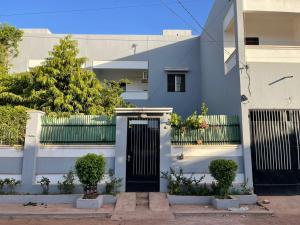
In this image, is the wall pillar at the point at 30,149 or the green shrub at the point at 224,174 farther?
the wall pillar at the point at 30,149

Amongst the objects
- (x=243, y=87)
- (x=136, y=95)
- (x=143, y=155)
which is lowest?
(x=143, y=155)

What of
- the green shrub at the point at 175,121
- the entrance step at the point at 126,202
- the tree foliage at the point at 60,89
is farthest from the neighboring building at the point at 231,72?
the tree foliage at the point at 60,89

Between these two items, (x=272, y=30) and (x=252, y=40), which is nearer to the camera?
(x=272, y=30)

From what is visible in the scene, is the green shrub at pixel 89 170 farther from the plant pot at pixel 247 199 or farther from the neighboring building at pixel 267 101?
the neighboring building at pixel 267 101

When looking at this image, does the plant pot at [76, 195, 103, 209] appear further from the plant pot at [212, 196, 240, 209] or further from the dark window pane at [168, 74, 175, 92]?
the dark window pane at [168, 74, 175, 92]

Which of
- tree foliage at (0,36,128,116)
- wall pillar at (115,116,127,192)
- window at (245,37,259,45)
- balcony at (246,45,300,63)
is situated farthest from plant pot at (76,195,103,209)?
window at (245,37,259,45)

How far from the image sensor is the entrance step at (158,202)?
7.11 meters

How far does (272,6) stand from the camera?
929cm

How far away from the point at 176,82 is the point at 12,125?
915 centimetres

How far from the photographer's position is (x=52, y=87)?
9.59 metres

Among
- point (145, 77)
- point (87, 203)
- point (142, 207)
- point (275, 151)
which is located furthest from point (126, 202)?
point (145, 77)

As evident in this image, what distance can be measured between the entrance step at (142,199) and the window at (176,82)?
808cm

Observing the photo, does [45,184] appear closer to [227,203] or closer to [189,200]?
[189,200]

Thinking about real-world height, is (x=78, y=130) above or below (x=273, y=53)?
below
